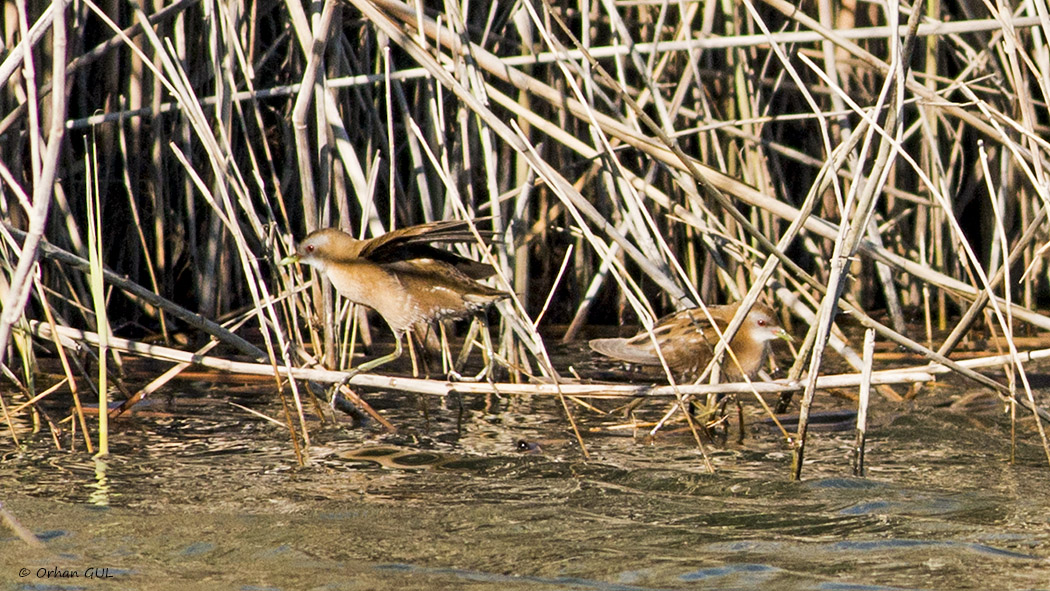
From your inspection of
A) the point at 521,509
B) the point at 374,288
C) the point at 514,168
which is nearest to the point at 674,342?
the point at 374,288

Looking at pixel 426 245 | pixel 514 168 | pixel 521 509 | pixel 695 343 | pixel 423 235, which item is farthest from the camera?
pixel 514 168

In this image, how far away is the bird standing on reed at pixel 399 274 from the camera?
394cm

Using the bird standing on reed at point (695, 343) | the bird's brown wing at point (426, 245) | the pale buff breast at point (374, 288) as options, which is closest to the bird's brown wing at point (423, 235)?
the bird's brown wing at point (426, 245)

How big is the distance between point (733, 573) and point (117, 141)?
11.1 ft

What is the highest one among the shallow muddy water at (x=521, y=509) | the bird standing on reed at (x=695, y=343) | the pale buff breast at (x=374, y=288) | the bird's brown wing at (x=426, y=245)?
the bird's brown wing at (x=426, y=245)

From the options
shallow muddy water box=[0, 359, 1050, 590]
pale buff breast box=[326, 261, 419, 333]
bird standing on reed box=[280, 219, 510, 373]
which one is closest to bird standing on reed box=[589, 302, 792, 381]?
shallow muddy water box=[0, 359, 1050, 590]

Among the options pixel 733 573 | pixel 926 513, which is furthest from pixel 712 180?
pixel 733 573

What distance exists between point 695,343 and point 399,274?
990 mm

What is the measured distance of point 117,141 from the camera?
5117 millimetres

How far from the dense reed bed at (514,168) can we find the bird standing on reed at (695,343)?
0.39 ft

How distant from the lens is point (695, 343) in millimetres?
4160

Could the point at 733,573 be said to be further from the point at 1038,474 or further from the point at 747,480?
the point at 1038,474

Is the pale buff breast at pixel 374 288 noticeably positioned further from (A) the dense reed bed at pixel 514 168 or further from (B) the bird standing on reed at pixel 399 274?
(A) the dense reed bed at pixel 514 168

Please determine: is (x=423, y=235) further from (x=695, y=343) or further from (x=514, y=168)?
(x=514, y=168)
